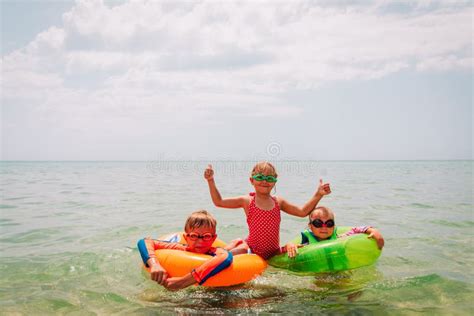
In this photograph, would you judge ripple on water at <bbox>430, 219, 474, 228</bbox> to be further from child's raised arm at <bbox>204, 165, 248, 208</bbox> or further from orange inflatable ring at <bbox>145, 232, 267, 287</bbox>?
orange inflatable ring at <bbox>145, 232, 267, 287</bbox>

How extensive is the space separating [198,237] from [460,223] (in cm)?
→ 666

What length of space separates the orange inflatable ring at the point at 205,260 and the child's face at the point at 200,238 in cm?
20

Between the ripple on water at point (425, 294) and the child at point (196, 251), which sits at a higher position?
the child at point (196, 251)

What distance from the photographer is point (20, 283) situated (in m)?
4.62

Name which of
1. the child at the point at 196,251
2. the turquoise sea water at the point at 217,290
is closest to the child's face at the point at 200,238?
the child at the point at 196,251

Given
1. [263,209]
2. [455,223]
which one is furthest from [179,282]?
[455,223]

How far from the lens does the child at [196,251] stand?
384 cm

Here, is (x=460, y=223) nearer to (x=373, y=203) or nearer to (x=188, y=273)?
(x=373, y=203)

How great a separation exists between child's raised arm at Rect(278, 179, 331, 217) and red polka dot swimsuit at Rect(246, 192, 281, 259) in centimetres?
16

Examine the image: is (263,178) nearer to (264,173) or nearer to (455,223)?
(264,173)

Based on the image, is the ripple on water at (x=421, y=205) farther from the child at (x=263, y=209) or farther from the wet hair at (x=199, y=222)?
the wet hair at (x=199, y=222)

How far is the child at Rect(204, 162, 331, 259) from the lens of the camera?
4.80m

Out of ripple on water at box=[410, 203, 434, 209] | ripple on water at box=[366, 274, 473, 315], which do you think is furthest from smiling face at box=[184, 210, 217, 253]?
ripple on water at box=[410, 203, 434, 209]

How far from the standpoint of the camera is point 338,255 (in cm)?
437
